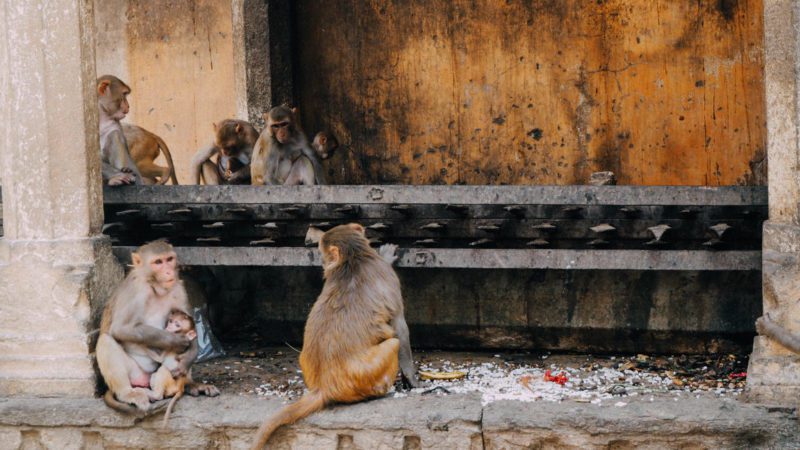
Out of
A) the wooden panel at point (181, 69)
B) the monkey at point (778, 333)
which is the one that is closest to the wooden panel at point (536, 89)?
the wooden panel at point (181, 69)

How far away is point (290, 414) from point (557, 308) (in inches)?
79.0

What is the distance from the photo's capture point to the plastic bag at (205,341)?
20.9ft

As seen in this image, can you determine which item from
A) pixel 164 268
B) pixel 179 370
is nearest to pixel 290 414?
pixel 179 370

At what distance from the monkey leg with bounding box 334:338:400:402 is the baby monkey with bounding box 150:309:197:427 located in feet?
2.86

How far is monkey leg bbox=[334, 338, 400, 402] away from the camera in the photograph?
16.2ft

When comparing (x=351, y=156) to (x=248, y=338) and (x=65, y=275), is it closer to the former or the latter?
(x=248, y=338)

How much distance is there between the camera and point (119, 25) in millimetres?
7996

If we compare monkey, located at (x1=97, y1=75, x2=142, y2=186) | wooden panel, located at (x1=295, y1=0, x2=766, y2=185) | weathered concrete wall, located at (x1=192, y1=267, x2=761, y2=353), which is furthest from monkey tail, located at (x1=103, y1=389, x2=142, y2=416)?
wooden panel, located at (x1=295, y1=0, x2=766, y2=185)

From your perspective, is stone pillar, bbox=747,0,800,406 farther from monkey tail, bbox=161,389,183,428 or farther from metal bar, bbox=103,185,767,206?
monkey tail, bbox=161,389,183,428

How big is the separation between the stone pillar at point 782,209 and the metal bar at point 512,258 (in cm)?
33

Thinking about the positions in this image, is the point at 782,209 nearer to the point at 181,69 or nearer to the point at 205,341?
the point at 205,341

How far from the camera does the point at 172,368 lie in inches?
206

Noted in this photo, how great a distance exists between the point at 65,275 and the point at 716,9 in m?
4.77

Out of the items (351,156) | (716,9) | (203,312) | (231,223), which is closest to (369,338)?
(231,223)
